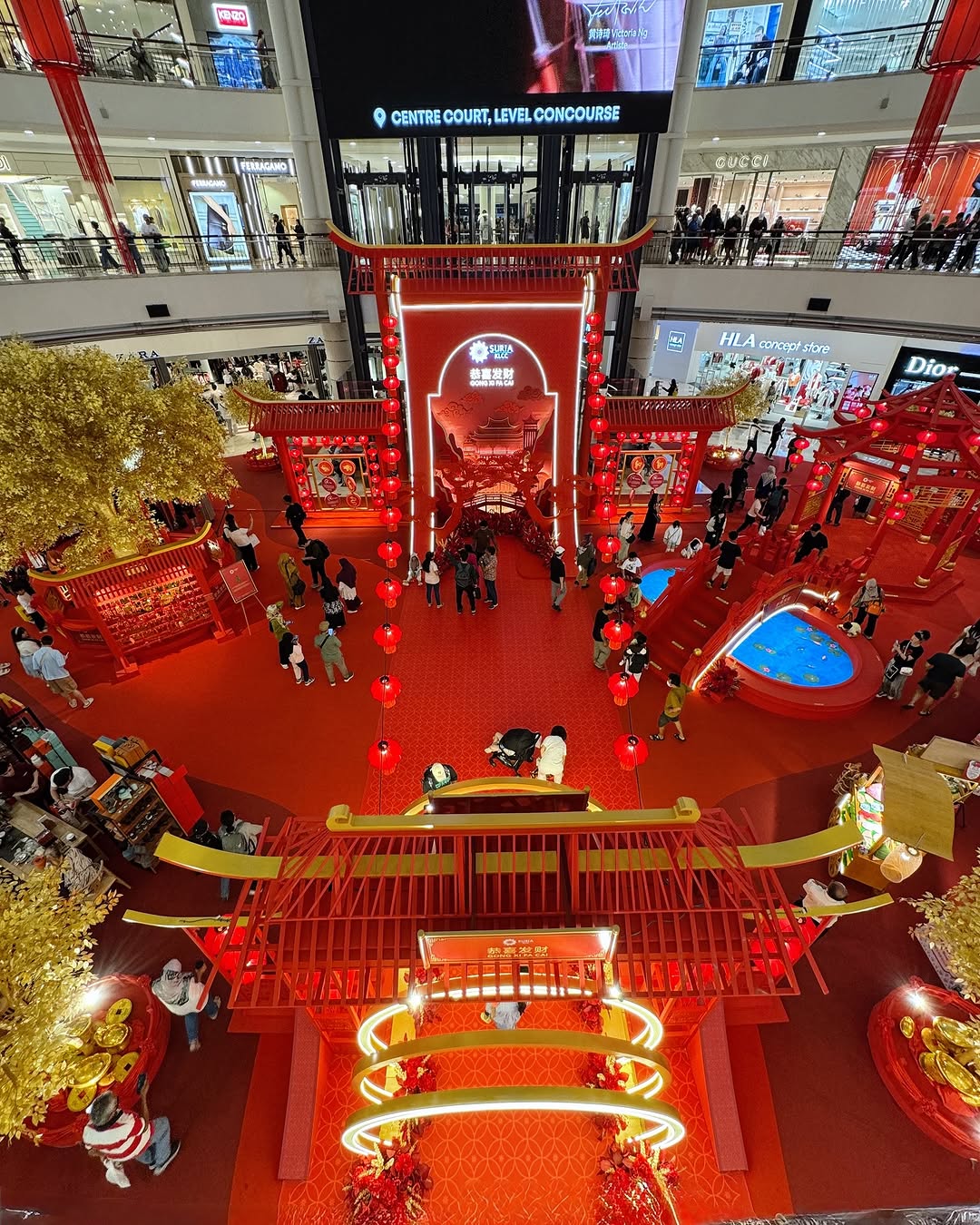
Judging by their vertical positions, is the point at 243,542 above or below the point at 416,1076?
above

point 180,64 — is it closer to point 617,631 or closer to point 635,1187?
point 617,631

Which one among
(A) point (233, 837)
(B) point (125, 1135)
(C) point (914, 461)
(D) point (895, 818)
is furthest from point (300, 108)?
(B) point (125, 1135)

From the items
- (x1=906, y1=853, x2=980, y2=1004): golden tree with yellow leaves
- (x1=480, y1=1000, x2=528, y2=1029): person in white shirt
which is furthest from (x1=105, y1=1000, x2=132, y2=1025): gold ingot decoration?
(x1=906, y1=853, x2=980, y2=1004): golden tree with yellow leaves

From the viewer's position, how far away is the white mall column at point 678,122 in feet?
41.5

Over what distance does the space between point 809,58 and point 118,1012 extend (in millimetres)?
23111

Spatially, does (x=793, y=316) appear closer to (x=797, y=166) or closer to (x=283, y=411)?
(x=797, y=166)

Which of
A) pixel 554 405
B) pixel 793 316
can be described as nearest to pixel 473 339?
pixel 554 405

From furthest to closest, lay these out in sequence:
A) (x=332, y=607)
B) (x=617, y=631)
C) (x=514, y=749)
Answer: (x=332, y=607)
(x=514, y=749)
(x=617, y=631)

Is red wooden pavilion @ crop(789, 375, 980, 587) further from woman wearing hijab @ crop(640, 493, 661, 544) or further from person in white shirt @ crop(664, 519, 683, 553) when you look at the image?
woman wearing hijab @ crop(640, 493, 661, 544)

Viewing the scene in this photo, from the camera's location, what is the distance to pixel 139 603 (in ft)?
34.0

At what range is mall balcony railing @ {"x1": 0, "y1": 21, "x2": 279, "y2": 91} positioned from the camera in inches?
508

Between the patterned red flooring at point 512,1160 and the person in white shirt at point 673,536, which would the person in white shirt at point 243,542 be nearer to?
the person in white shirt at point 673,536

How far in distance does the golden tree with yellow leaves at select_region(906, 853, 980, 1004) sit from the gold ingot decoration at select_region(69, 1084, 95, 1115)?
7.62 m

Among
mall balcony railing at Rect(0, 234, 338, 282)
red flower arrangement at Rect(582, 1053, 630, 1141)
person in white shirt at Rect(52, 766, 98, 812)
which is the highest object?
mall balcony railing at Rect(0, 234, 338, 282)
